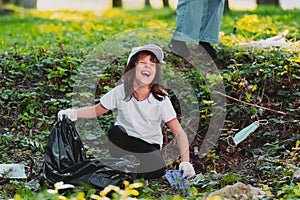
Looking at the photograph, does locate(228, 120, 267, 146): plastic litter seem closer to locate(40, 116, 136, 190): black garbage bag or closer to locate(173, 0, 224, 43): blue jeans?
locate(40, 116, 136, 190): black garbage bag

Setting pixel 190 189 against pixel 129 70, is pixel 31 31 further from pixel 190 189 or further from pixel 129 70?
pixel 190 189

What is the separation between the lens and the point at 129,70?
4.36 meters

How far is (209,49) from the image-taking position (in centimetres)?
599

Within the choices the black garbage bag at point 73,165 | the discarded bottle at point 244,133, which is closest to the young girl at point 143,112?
the black garbage bag at point 73,165

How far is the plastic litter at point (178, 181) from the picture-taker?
12.8ft

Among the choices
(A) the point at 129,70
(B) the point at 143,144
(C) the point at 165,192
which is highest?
(A) the point at 129,70

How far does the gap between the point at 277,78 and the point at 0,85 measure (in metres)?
2.60

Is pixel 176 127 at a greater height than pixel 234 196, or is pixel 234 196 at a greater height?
pixel 176 127

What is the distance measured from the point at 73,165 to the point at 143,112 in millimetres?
628

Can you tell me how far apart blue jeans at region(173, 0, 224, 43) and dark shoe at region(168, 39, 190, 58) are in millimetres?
43

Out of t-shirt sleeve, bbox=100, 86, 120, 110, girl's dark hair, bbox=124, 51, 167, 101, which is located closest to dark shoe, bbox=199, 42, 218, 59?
girl's dark hair, bbox=124, 51, 167, 101

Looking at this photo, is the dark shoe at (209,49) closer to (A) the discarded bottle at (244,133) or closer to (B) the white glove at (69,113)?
(A) the discarded bottle at (244,133)

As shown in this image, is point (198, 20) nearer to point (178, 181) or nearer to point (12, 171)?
point (178, 181)

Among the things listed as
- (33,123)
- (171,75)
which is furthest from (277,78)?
(33,123)
